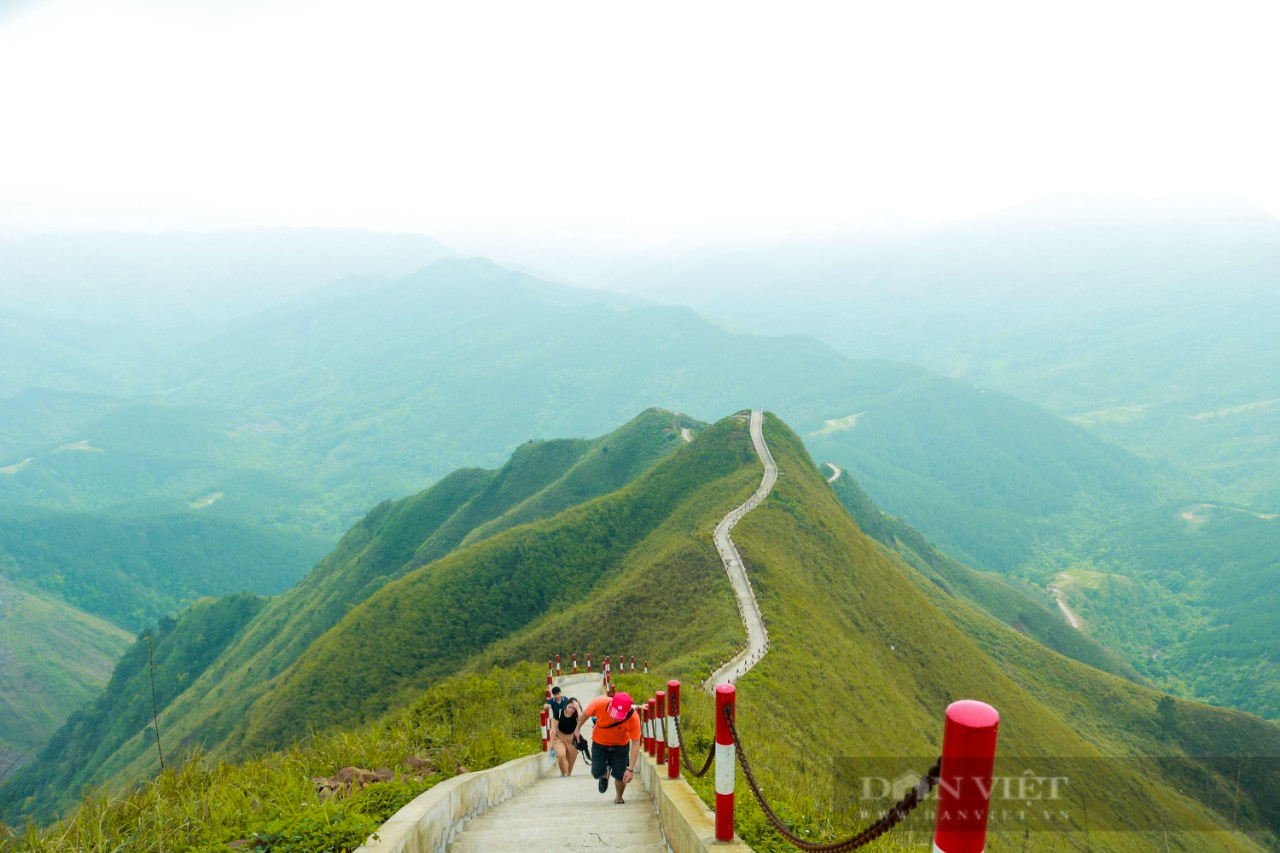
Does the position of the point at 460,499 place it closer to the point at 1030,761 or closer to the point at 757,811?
the point at 1030,761

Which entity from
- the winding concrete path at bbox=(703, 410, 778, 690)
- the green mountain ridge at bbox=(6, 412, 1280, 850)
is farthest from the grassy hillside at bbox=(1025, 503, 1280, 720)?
the winding concrete path at bbox=(703, 410, 778, 690)

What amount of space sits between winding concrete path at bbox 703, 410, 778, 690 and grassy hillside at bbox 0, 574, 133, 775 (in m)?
135

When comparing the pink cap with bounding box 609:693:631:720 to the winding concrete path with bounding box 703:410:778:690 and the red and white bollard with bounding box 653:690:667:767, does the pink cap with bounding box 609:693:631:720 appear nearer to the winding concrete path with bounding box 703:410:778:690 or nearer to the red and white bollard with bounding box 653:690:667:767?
the red and white bollard with bounding box 653:690:667:767

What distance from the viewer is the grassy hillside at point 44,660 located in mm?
125000

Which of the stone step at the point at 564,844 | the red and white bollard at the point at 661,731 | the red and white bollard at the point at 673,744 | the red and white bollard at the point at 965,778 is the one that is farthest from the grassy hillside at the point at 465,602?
the red and white bollard at the point at 965,778

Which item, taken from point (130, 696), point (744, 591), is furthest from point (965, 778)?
point (130, 696)

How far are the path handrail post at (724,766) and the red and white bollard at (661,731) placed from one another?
166 inches

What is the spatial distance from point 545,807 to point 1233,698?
16780 centimetres

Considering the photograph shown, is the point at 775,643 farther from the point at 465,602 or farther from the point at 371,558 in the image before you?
the point at 371,558

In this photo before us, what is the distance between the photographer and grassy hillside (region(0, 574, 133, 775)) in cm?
12500

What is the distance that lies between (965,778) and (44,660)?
19583cm

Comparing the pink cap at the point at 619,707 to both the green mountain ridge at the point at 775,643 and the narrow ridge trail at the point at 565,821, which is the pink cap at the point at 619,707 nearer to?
the narrow ridge trail at the point at 565,821

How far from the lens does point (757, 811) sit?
8453 mm

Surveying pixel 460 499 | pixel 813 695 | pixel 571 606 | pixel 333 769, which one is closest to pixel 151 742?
pixel 460 499
